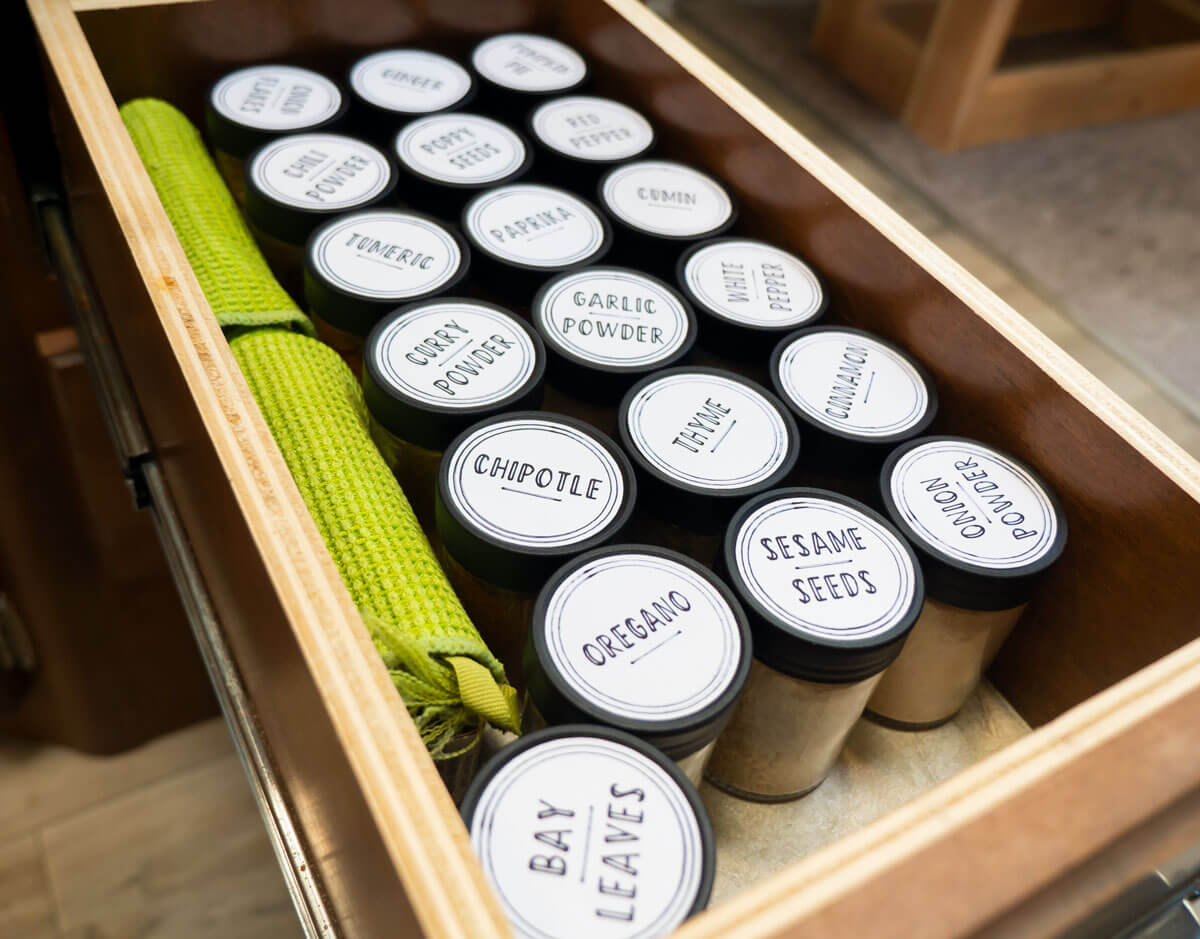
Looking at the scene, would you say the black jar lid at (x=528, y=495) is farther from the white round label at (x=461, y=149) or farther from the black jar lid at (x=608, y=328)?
the white round label at (x=461, y=149)

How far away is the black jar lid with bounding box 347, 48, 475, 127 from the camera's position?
752mm

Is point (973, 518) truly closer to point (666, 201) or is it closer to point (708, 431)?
point (708, 431)

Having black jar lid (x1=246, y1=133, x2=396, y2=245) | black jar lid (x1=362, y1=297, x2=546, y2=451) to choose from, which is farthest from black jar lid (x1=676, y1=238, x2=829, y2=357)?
black jar lid (x1=246, y1=133, x2=396, y2=245)

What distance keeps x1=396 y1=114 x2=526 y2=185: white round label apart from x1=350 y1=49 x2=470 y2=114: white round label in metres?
0.03

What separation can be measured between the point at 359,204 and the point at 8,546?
28.4 inches

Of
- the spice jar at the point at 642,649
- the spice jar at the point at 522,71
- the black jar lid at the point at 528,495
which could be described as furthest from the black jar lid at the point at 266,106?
the spice jar at the point at 642,649

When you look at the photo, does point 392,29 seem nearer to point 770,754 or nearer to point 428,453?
point 428,453

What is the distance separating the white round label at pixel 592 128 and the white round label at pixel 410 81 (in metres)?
0.08

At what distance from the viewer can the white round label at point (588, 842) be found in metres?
0.35

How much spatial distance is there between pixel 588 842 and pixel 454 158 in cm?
50

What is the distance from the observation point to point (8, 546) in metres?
1.10

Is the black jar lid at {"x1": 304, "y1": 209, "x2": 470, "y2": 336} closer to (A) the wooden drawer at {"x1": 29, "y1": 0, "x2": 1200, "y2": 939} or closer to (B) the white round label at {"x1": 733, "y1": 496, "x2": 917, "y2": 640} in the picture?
(A) the wooden drawer at {"x1": 29, "y1": 0, "x2": 1200, "y2": 939}

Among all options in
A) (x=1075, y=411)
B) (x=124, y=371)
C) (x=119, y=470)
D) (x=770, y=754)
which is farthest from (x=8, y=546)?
(x=1075, y=411)

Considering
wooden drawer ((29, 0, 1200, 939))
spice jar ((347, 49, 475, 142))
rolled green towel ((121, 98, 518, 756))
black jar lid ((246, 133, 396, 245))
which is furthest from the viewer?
spice jar ((347, 49, 475, 142))
